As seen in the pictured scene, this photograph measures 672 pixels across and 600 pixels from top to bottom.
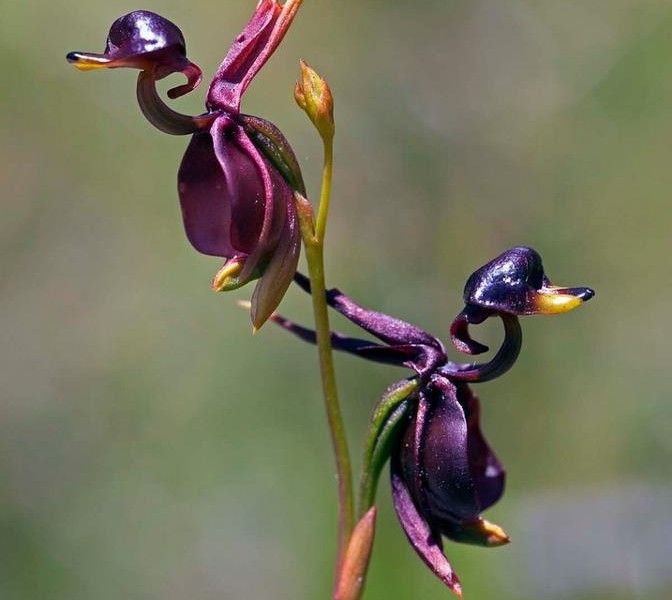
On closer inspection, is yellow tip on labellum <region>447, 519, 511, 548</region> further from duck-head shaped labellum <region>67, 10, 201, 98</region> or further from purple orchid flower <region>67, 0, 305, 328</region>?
duck-head shaped labellum <region>67, 10, 201, 98</region>

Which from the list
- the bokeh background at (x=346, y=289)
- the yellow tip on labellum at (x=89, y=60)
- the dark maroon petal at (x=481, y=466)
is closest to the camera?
the yellow tip on labellum at (x=89, y=60)

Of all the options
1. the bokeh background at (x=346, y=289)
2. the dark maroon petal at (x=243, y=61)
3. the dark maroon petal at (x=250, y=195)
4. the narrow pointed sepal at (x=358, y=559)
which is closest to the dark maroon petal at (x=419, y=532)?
the narrow pointed sepal at (x=358, y=559)

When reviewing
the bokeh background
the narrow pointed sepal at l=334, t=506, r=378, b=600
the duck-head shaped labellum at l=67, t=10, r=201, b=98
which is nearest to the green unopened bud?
the duck-head shaped labellum at l=67, t=10, r=201, b=98

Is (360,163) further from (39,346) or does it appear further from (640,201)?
(39,346)

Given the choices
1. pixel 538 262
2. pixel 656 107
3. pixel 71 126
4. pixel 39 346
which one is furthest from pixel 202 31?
pixel 538 262

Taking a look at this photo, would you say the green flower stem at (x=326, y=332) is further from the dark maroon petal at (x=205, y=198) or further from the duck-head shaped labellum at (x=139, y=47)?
the duck-head shaped labellum at (x=139, y=47)
